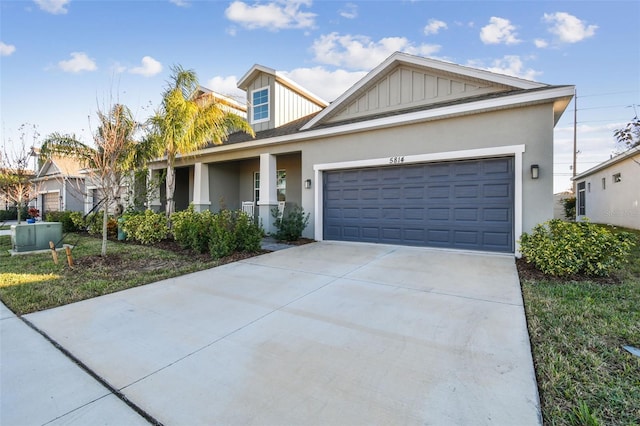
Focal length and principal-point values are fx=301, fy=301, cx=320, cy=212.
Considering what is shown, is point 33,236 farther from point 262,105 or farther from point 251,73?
point 251,73

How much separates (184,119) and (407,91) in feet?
22.7

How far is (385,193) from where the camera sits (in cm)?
878

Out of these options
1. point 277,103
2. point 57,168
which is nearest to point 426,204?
point 277,103

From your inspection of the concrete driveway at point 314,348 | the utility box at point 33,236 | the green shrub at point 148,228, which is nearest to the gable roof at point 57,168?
the utility box at point 33,236

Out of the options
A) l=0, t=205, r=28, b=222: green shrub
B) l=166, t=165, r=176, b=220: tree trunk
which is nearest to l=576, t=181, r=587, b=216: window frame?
l=166, t=165, r=176, b=220: tree trunk

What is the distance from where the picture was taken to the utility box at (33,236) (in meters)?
8.77

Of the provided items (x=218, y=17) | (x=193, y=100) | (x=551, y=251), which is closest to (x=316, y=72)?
(x=218, y=17)

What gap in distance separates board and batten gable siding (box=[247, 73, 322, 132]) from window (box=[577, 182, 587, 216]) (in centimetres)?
1805

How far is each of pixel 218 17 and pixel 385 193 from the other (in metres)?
8.31

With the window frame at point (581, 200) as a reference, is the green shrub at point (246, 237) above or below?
below

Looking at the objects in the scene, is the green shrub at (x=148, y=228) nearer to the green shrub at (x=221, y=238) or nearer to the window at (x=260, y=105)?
the green shrub at (x=221, y=238)

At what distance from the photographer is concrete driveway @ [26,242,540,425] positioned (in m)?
2.13

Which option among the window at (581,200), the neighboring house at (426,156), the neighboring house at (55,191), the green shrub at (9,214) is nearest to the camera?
the neighboring house at (426,156)

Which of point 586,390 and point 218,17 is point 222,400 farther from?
point 218,17
